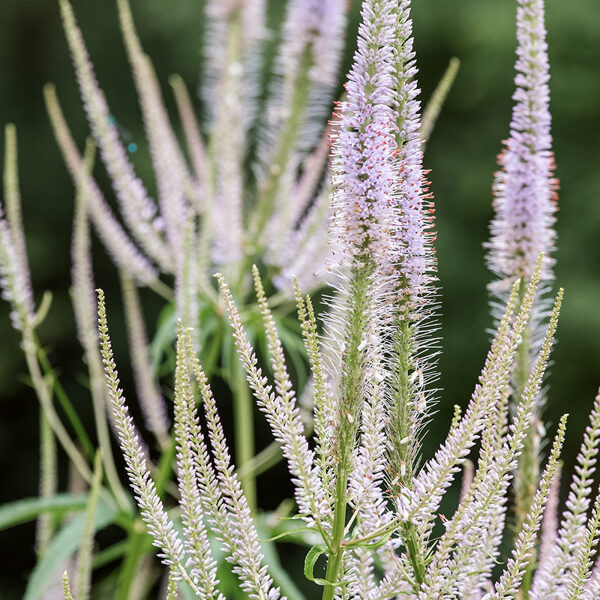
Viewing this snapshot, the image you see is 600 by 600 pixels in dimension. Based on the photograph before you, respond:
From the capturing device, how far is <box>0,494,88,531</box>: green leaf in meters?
2.57

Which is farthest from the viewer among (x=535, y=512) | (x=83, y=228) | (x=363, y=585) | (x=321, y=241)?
(x=321, y=241)

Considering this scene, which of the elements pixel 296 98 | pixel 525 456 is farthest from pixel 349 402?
pixel 296 98

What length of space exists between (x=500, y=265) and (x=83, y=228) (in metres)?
1.38

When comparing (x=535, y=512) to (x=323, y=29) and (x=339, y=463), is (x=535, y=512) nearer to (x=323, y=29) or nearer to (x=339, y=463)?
(x=339, y=463)

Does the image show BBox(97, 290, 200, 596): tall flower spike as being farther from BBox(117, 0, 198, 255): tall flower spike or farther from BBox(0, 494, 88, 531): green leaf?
BBox(117, 0, 198, 255): tall flower spike

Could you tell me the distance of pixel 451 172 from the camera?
925 cm

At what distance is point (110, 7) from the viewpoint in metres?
11.2

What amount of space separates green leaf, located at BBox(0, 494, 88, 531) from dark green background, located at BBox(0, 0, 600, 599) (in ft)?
16.6

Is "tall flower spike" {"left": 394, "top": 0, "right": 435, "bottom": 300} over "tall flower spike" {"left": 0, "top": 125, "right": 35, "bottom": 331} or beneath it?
over

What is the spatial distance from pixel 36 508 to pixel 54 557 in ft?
0.63

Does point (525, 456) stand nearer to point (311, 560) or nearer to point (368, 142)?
point (311, 560)

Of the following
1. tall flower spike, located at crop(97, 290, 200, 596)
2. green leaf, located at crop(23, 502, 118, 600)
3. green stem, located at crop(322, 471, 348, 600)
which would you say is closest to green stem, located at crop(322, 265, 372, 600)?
green stem, located at crop(322, 471, 348, 600)

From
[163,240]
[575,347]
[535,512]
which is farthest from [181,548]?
[575,347]

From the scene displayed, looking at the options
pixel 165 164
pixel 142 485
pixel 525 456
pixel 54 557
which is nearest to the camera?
pixel 142 485
